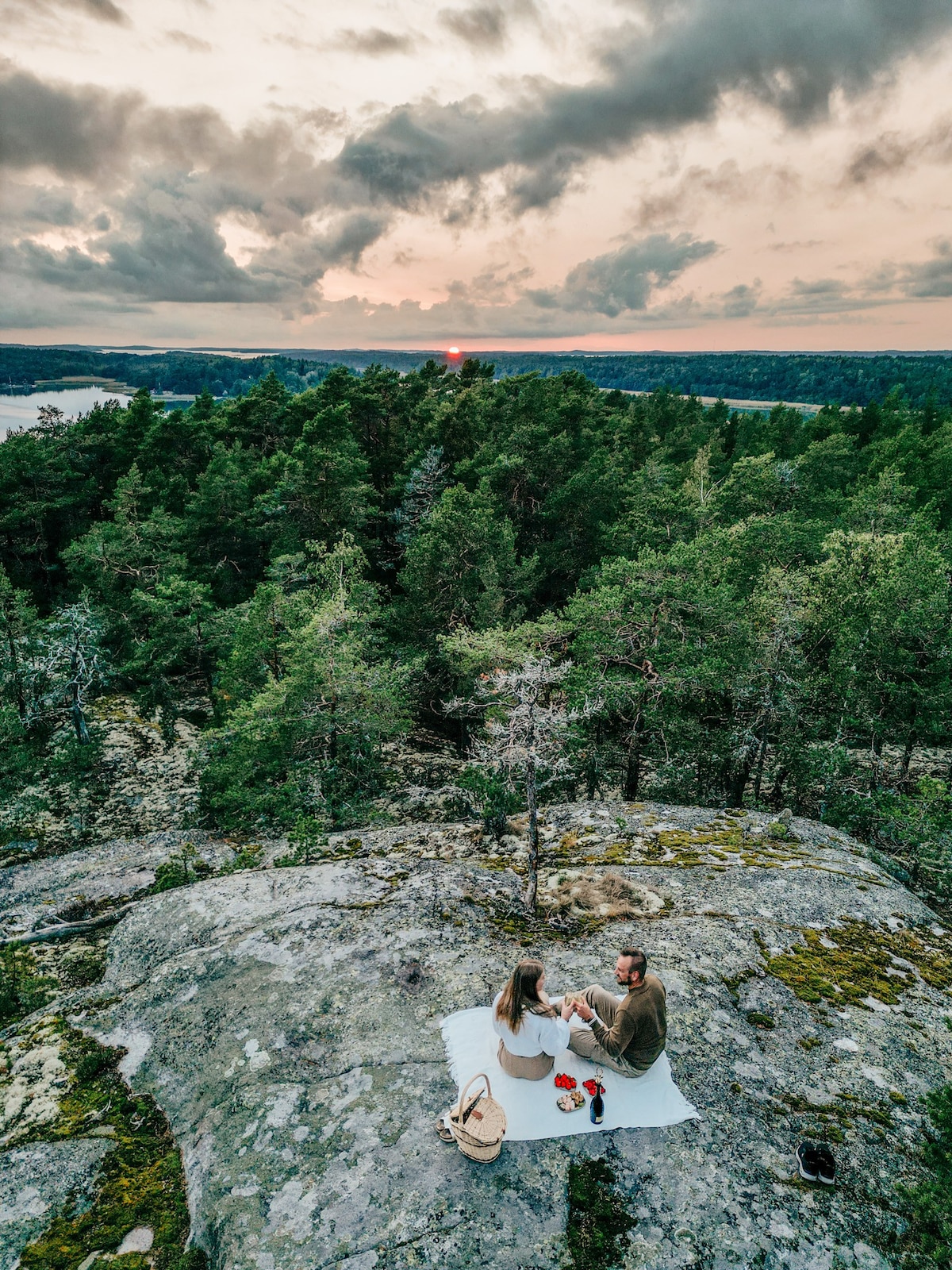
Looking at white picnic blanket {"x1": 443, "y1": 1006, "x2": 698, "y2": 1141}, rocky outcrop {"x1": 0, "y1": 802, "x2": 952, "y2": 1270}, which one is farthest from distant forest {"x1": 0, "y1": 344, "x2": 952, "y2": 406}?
white picnic blanket {"x1": 443, "y1": 1006, "x2": 698, "y2": 1141}

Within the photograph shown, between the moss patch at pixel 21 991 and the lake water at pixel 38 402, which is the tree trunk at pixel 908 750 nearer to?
the moss patch at pixel 21 991

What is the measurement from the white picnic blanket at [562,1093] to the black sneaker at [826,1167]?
39.5 inches

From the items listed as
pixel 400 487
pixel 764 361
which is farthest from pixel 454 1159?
pixel 764 361

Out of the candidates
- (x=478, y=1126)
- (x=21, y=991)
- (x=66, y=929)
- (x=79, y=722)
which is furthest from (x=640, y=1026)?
(x=79, y=722)

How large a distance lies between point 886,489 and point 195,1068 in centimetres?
3178

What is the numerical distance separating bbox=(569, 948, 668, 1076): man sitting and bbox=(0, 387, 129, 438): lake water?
9702 centimetres

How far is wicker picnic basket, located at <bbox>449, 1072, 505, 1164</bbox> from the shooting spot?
517cm

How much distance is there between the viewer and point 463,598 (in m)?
23.3

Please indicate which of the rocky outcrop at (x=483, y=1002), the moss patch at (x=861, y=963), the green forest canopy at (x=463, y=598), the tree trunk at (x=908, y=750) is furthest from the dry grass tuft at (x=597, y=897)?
the tree trunk at (x=908, y=750)

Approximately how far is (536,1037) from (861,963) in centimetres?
571

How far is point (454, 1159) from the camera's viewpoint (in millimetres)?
5398

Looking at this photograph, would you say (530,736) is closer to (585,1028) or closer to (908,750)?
(585,1028)

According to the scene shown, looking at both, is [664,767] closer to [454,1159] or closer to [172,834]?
[454,1159]

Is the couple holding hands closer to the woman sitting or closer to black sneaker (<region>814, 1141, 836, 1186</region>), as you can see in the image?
the woman sitting
